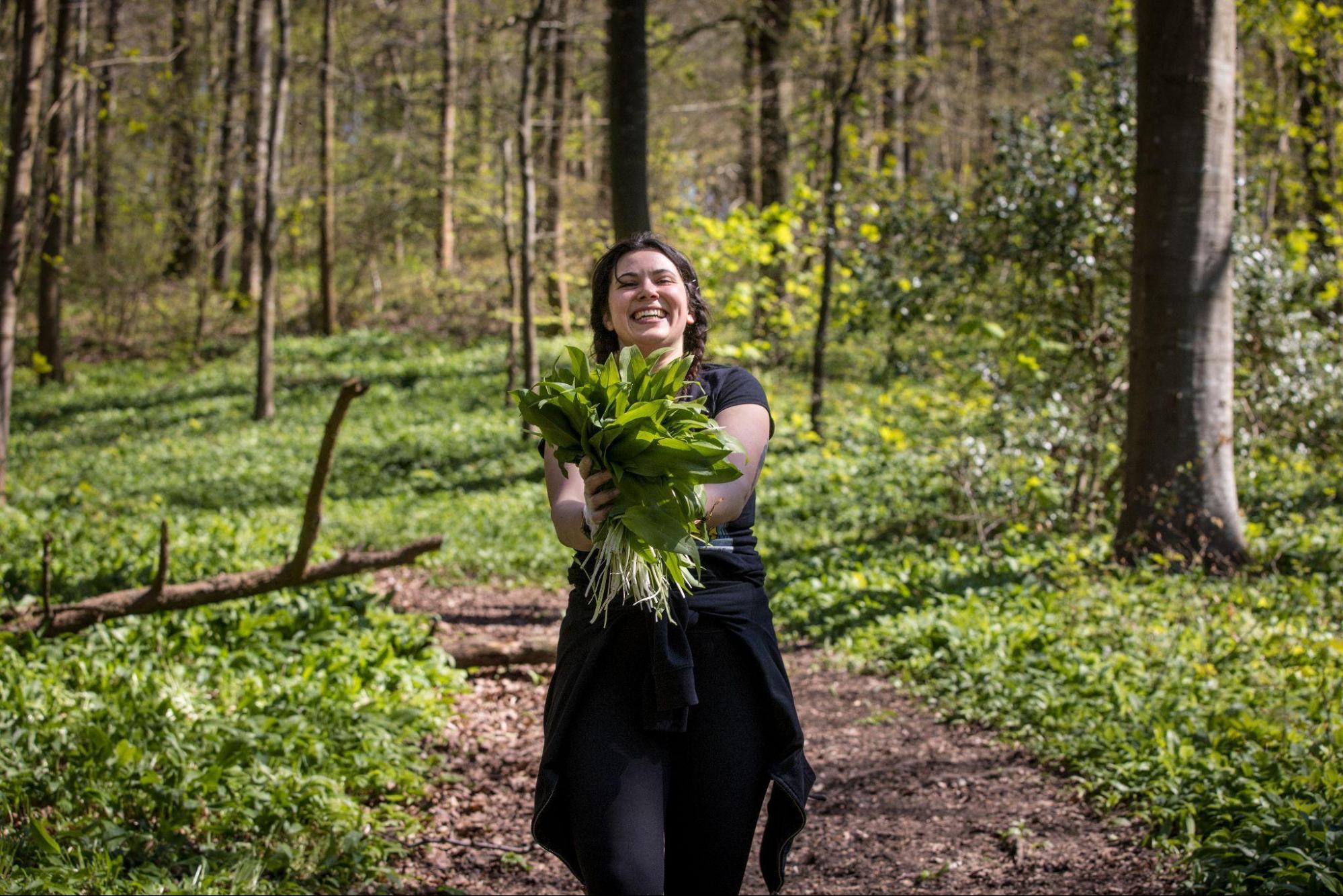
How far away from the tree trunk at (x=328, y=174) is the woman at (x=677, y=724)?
728 inches

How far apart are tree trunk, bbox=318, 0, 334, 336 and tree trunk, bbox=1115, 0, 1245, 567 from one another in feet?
50.7

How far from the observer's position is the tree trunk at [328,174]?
19.8 meters

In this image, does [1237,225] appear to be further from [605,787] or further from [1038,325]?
[605,787]

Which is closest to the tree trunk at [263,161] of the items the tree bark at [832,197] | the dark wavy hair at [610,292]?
the tree bark at [832,197]

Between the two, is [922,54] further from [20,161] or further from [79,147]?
[79,147]

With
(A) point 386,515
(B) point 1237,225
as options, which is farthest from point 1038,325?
(A) point 386,515

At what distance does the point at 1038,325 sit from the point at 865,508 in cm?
227

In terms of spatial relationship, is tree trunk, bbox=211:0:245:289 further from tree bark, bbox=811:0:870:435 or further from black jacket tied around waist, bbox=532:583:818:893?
black jacket tied around waist, bbox=532:583:818:893

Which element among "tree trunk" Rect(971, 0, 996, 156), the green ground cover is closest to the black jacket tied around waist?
the green ground cover

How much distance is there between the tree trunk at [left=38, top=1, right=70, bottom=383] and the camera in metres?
9.88

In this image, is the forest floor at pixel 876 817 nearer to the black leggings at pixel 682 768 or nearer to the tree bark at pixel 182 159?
the black leggings at pixel 682 768

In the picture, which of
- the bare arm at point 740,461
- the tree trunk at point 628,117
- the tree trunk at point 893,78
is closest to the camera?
the bare arm at point 740,461

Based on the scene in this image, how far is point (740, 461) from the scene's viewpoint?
2.44 m

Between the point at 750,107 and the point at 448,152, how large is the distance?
9476mm
